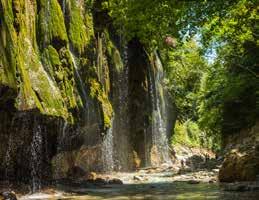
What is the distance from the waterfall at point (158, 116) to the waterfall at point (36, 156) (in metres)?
16.4

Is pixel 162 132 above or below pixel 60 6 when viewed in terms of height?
below

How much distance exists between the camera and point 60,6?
20.8 meters

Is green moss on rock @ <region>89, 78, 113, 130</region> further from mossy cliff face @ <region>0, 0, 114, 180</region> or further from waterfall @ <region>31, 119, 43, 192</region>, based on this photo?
waterfall @ <region>31, 119, 43, 192</region>

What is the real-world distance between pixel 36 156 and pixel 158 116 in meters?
19.0

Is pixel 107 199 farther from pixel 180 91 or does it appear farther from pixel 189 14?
pixel 180 91

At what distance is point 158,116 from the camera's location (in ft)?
120

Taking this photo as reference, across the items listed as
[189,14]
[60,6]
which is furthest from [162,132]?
[189,14]

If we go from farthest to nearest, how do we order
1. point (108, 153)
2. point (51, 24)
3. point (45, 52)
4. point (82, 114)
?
point (108, 153) → point (82, 114) → point (51, 24) → point (45, 52)

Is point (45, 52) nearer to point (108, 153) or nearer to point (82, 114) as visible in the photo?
point (82, 114)

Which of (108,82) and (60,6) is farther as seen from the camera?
(108,82)

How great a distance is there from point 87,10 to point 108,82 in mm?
4212

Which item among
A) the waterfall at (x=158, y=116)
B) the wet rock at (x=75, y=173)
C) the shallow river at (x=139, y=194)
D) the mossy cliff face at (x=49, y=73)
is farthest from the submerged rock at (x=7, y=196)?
the waterfall at (x=158, y=116)

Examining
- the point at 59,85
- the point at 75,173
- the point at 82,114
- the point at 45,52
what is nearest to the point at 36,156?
the point at 59,85

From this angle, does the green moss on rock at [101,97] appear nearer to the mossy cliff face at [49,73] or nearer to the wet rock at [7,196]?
the mossy cliff face at [49,73]
